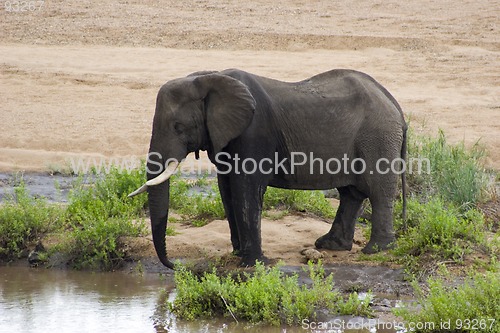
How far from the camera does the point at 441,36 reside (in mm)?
18547

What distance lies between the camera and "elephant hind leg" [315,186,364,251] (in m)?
9.29

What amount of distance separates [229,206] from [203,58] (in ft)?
29.1

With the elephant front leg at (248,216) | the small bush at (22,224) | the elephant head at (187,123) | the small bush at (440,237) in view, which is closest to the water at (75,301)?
the small bush at (22,224)

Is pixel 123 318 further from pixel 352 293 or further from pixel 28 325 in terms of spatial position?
pixel 352 293

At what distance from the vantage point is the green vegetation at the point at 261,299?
7.60 metres

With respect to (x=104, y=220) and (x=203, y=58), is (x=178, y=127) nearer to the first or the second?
(x=104, y=220)

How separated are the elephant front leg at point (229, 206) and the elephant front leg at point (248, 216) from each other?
216 millimetres

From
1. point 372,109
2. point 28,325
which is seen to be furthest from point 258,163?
point 28,325

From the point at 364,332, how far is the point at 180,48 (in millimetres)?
11440

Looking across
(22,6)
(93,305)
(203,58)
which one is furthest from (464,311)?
(22,6)

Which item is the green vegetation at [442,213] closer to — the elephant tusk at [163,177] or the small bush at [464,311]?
the small bush at [464,311]

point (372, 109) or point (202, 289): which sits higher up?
point (372, 109)

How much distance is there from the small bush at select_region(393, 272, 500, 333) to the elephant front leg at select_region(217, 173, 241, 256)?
7.32 feet

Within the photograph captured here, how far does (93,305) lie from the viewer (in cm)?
855
